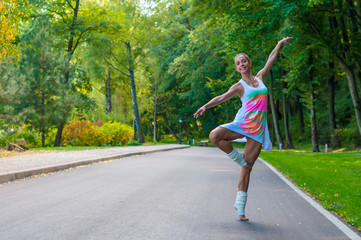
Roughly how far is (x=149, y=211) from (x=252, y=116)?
2.11m

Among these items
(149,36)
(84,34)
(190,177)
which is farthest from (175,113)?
(190,177)

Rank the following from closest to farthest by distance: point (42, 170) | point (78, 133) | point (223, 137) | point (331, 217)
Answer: point (223, 137), point (331, 217), point (42, 170), point (78, 133)

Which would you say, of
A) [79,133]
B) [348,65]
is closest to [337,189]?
[348,65]

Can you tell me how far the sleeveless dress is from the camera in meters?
5.42

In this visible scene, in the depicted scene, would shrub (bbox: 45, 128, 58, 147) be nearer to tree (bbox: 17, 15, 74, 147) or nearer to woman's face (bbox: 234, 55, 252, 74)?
tree (bbox: 17, 15, 74, 147)

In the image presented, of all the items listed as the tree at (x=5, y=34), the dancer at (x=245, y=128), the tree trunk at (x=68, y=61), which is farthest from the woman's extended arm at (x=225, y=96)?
the tree trunk at (x=68, y=61)

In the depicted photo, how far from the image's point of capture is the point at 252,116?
5449 mm

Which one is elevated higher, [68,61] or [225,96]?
[68,61]

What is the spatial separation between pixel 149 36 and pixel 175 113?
1976 centimetres

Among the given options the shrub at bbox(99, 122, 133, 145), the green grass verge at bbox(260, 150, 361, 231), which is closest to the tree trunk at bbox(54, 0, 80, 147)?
the shrub at bbox(99, 122, 133, 145)

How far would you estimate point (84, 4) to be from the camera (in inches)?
1174

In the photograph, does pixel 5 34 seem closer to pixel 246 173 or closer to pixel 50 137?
pixel 50 137

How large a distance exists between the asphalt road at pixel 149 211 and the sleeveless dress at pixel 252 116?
3.86ft

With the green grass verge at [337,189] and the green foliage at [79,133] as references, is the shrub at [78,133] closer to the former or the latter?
the green foliage at [79,133]
